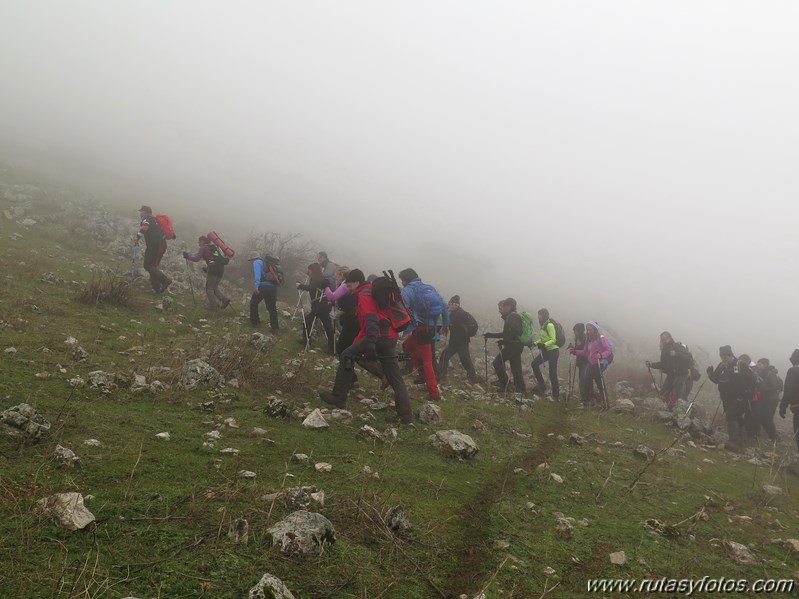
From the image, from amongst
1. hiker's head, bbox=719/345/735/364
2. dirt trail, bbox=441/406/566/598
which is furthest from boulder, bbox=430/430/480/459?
hiker's head, bbox=719/345/735/364

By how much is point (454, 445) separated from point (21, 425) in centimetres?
489

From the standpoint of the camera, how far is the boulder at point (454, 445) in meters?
6.54

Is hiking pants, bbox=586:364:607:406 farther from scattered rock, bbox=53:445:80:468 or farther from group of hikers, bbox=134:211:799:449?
scattered rock, bbox=53:445:80:468

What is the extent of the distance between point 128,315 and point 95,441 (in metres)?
7.92

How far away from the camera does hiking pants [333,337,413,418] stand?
7.81 meters

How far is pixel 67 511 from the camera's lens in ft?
10.4

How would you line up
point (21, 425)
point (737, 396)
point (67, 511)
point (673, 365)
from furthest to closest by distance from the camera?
point (673, 365) < point (737, 396) < point (21, 425) < point (67, 511)

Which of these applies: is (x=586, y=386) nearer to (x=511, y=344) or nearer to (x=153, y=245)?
(x=511, y=344)

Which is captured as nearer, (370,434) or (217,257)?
(370,434)

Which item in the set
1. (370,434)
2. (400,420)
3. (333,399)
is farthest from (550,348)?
(370,434)

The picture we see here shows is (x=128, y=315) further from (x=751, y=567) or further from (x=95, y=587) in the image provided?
(x=751, y=567)

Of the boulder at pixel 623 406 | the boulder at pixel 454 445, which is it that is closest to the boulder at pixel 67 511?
the boulder at pixel 454 445

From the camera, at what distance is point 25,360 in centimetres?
656

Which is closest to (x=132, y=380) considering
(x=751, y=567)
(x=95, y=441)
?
(x=95, y=441)
